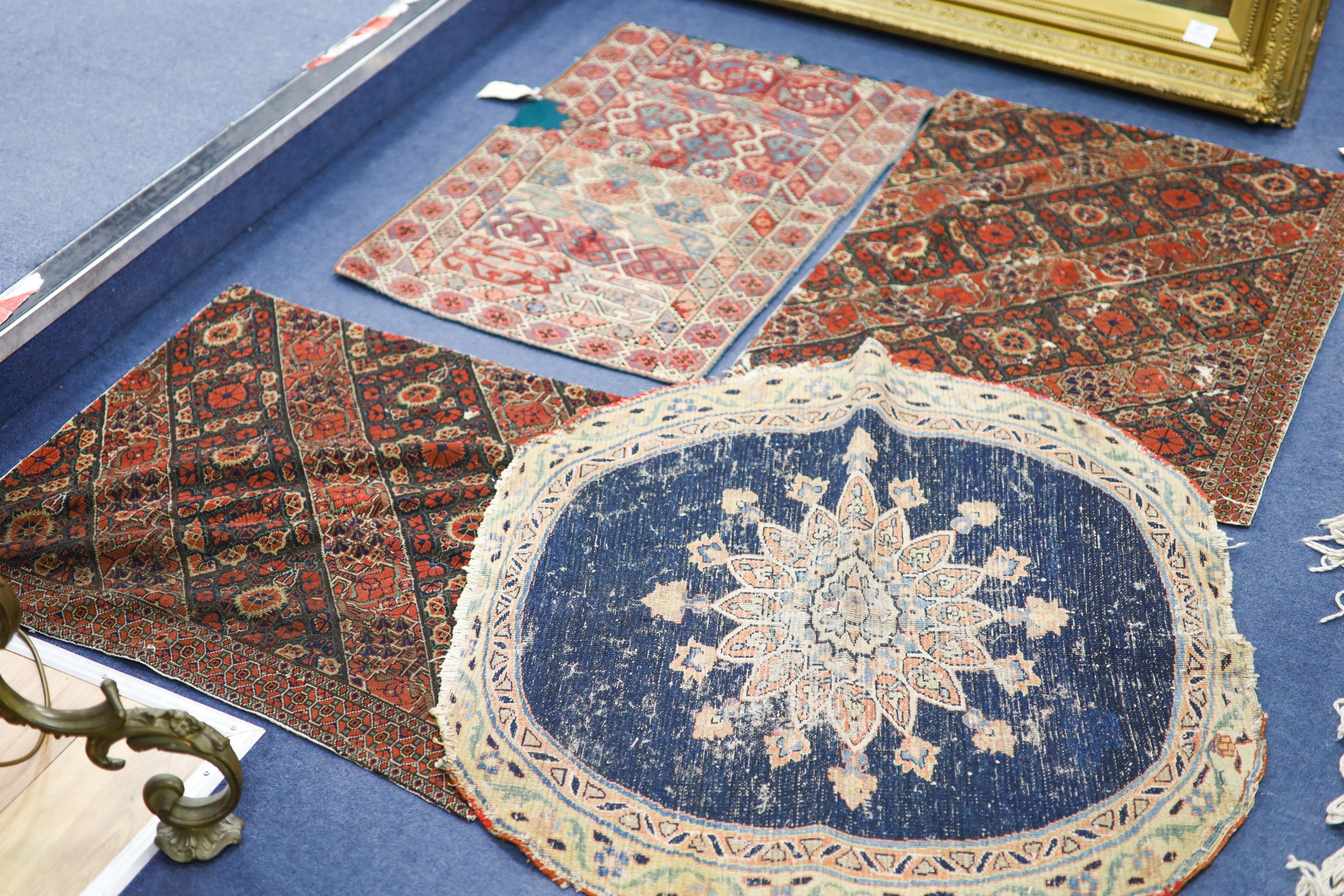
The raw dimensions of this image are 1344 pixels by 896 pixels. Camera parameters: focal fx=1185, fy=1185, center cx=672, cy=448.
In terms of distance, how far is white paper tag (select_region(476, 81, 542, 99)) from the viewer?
394 cm

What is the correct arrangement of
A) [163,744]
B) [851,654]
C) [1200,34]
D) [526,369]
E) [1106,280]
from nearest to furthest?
[163,744] → [851,654] → [526,369] → [1106,280] → [1200,34]

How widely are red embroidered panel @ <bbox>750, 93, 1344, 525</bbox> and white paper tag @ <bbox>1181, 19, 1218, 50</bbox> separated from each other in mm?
Answer: 376

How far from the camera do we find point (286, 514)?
8.55 ft

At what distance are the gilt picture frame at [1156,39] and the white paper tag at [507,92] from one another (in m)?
1.20

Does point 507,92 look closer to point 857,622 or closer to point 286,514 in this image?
point 286,514

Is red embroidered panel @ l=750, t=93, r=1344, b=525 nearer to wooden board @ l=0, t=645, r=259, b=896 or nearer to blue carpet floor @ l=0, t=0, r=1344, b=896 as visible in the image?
blue carpet floor @ l=0, t=0, r=1344, b=896

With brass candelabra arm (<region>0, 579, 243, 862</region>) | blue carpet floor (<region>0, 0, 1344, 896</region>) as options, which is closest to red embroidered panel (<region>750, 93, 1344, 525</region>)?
blue carpet floor (<region>0, 0, 1344, 896</region>)

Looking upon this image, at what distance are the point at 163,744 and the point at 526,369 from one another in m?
1.36

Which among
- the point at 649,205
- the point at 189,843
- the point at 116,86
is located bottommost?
the point at 189,843

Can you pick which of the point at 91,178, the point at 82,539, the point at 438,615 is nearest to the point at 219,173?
the point at 91,178

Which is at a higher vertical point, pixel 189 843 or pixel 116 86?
pixel 116 86

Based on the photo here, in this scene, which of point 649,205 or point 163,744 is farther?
point 649,205

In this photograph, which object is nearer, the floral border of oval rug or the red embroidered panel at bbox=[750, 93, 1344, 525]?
the floral border of oval rug

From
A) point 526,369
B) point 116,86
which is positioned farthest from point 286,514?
point 116,86
